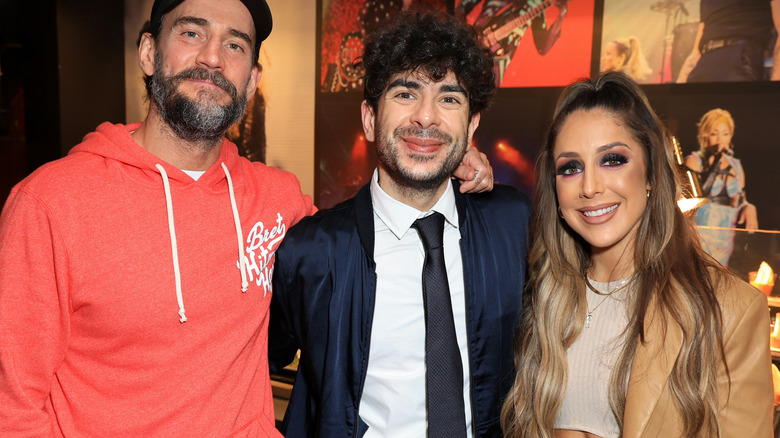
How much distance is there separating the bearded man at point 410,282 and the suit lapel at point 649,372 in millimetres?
403

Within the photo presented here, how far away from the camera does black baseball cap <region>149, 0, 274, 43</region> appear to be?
172cm

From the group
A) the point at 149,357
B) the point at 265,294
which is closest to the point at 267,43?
the point at 265,294

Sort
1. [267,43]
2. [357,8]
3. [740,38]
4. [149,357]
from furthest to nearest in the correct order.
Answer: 1. [267,43]
2. [357,8]
3. [740,38]
4. [149,357]

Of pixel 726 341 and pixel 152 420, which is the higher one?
pixel 726 341

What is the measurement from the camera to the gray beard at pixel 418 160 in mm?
1782

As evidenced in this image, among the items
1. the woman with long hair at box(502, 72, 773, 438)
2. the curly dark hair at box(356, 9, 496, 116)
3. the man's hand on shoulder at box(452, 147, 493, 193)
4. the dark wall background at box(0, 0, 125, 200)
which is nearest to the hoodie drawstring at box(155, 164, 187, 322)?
the curly dark hair at box(356, 9, 496, 116)

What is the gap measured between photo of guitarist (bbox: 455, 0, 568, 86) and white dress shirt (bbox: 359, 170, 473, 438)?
6.13ft

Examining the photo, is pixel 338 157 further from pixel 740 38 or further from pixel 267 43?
pixel 740 38

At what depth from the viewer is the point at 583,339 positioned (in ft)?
5.65

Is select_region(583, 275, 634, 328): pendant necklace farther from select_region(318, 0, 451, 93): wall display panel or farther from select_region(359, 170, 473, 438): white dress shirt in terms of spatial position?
select_region(318, 0, 451, 93): wall display panel

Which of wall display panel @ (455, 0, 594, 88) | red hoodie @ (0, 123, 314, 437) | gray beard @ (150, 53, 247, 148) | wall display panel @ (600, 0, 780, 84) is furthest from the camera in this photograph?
wall display panel @ (455, 0, 594, 88)

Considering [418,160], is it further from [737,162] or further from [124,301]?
[737,162]

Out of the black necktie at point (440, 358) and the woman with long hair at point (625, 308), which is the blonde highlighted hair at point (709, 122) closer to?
the woman with long hair at point (625, 308)

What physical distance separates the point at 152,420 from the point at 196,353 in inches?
7.8
